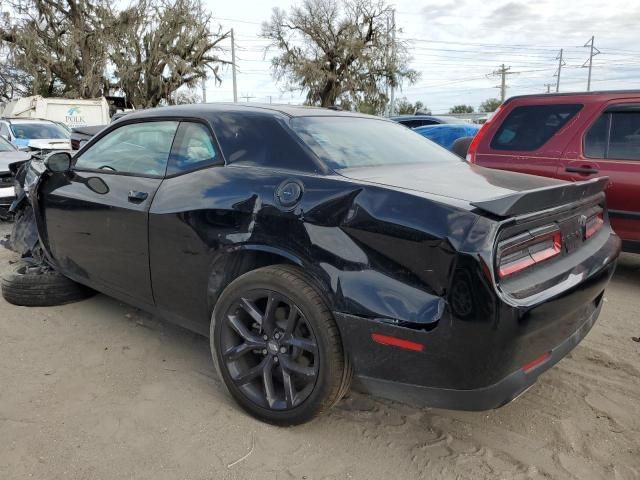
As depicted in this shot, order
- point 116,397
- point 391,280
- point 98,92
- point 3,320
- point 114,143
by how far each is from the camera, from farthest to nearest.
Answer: point 98,92, point 3,320, point 114,143, point 116,397, point 391,280

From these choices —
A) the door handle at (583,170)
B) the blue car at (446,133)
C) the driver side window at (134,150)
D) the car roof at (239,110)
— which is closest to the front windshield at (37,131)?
the blue car at (446,133)

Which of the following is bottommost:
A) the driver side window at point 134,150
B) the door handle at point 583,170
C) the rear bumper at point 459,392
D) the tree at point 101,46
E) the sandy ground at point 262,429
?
the sandy ground at point 262,429

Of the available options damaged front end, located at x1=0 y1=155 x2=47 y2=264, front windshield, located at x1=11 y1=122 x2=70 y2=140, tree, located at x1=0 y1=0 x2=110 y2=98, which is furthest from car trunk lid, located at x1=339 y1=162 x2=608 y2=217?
tree, located at x1=0 y1=0 x2=110 y2=98

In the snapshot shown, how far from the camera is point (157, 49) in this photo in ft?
108

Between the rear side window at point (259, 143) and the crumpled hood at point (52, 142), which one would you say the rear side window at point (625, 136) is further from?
the crumpled hood at point (52, 142)

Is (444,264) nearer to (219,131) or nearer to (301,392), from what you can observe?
(301,392)

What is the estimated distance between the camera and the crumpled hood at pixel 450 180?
2.33 meters

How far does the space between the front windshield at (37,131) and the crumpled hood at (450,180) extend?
1383 cm

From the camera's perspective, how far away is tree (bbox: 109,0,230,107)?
104ft

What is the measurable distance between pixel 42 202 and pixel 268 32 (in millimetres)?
36826

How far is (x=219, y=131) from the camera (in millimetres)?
2969

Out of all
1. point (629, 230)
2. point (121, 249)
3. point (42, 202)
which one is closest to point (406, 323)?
point (121, 249)

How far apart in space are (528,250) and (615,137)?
10.6ft

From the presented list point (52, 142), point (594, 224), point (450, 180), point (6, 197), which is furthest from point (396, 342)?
point (52, 142)
